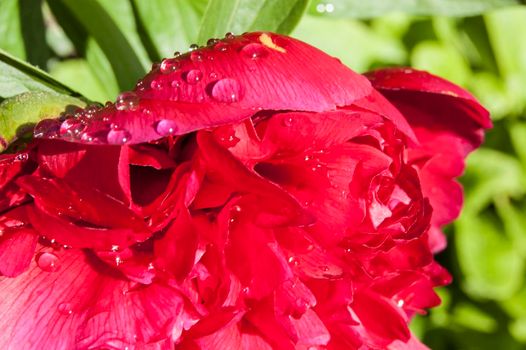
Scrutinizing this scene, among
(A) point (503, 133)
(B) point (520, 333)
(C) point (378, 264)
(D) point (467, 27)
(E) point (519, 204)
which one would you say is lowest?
(B) point (520, 333)

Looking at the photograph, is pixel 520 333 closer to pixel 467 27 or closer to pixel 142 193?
pixel 467 27

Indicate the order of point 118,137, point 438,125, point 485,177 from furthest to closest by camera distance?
point 485,177 → point 438,125 → point 118,137

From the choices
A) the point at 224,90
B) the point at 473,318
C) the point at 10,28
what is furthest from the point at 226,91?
the point at 473,318

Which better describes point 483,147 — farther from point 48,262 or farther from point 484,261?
point 48,262

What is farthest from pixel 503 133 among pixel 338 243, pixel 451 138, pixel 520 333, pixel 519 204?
pixel 338 243

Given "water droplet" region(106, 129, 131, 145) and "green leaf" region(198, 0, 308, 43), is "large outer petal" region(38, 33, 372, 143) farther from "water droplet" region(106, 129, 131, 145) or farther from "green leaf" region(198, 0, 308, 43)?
"green leaf" region(198, 0, 308, 43)

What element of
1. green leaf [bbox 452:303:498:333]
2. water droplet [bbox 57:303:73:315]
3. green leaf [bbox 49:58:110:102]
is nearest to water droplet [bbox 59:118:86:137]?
water droplet [bbox 57:303:73:315]

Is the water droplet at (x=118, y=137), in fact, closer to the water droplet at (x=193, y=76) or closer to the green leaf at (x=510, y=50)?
the water droplet at (x=193, y=76)
